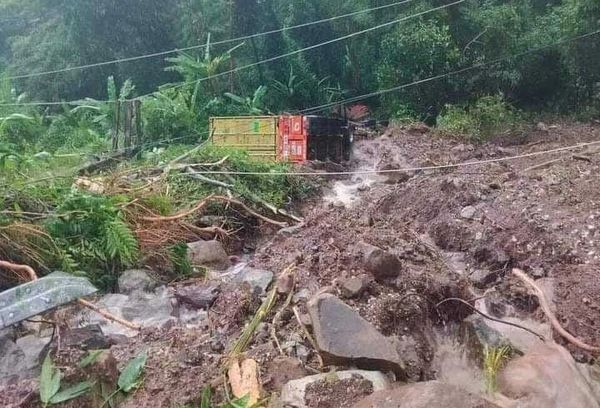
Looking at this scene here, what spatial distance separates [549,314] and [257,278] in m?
2.46

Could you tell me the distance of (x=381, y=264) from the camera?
5.25m

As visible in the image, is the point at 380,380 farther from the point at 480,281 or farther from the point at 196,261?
the point at 196,261

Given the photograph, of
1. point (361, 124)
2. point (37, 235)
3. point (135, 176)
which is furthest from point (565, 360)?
point (361, 124)

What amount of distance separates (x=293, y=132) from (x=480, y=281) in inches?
219

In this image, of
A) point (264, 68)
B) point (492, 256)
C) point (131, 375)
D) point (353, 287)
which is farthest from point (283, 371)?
point (264, 68)

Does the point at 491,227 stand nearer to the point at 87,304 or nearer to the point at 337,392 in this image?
the point at 337,392

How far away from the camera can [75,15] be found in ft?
61.8

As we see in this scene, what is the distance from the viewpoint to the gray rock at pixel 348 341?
3904 mm

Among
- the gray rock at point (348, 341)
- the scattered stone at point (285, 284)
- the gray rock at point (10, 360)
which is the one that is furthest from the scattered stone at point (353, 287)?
the gray rock at point (10, 360)

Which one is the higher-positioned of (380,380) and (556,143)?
(380,380)

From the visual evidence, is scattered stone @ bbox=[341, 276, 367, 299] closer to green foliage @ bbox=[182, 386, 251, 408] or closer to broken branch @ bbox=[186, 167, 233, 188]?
green foliage @ bbox=[182, 386, 251, 408]

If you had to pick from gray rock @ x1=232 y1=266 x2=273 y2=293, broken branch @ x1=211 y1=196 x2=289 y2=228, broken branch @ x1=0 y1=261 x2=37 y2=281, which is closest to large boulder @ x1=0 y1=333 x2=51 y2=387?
broken branch @ x1=0 y1=261 x2=37 y2=281

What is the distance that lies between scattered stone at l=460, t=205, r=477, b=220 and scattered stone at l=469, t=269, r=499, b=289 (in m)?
1.31

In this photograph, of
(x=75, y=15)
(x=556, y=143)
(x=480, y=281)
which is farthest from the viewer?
(x=75, y=15)
